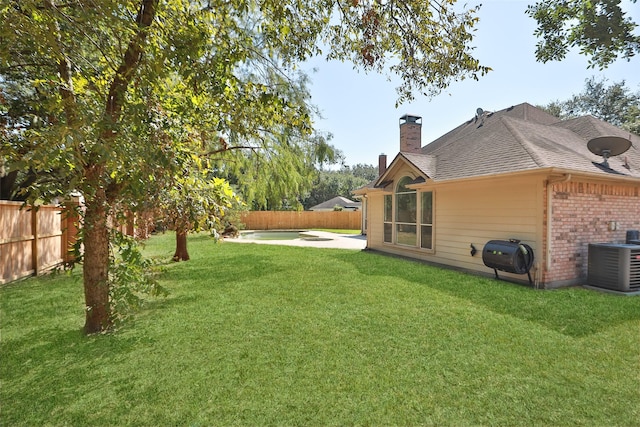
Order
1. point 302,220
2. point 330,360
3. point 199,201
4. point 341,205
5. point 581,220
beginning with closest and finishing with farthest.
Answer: point 330,360, point 199,201, point 581,220, point 302,220, point 341,205

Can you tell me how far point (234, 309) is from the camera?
505 cm

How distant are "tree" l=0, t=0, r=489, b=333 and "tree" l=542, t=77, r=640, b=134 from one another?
82.8 ft

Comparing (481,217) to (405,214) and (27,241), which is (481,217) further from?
(27,241)

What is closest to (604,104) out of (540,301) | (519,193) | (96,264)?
(519,193)

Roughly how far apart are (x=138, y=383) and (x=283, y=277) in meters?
4.59

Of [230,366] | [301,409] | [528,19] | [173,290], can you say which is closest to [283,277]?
[173,290]

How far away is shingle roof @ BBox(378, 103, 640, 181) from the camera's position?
7.07 m

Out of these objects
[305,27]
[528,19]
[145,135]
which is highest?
[528,19]

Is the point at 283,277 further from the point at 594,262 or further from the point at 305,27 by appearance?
the point at 594,262

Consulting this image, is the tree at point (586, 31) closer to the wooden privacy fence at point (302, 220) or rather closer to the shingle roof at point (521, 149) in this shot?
the shingle roof at point (521, 149)

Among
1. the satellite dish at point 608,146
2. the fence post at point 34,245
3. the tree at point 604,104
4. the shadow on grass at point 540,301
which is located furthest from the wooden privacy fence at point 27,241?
the tree at point 604,104

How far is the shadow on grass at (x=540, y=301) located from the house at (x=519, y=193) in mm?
644

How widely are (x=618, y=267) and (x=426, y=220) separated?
440cm

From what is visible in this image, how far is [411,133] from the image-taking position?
11.3 metres
